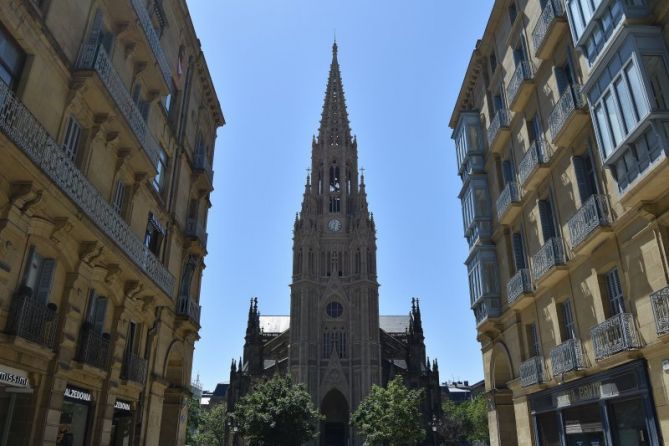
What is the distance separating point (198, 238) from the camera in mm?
21609

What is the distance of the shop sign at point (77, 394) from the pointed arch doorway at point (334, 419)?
54253 millimetres

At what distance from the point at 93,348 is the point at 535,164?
13910mm

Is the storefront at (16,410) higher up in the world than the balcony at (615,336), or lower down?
lower down

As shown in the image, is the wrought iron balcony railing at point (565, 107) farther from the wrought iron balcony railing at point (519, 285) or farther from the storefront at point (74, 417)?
the storefront at point (74, 417)

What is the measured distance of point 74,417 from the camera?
41.1ft

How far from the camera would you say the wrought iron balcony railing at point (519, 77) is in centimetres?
1766

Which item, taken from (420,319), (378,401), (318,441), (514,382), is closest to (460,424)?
(420,319)

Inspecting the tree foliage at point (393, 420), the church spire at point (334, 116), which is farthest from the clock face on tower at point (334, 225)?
the tree foliage at point (393, 420)

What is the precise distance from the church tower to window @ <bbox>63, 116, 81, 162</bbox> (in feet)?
179

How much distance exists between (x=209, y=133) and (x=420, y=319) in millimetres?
54706

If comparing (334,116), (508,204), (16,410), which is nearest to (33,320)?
(16,410)

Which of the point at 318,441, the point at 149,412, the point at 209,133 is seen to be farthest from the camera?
the point at 318,441

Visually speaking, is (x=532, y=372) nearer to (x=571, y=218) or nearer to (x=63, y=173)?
(x=571, y=218)

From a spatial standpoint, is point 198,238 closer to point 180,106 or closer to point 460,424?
point 180,106
